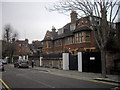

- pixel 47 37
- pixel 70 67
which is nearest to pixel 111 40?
pixel 70 67

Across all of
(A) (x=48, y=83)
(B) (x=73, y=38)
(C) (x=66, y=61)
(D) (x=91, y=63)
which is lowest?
(A) (x=48, y=83)

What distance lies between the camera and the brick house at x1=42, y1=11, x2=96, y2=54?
3834 centimetres

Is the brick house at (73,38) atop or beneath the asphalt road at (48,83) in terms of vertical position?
atop

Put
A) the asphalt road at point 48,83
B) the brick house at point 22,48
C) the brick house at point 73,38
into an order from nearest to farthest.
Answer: the asphalt road at point 48,83, the brick house at point 73,38, the brick house at point 22,48

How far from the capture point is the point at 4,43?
7819 centimetres

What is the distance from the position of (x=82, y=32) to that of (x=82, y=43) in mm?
2147

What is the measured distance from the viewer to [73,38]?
4350 centimetres

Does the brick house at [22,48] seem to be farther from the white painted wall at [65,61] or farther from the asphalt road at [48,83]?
the asphalt road at [48,83]

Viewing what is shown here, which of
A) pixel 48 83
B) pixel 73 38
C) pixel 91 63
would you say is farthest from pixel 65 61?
pixel 48 83

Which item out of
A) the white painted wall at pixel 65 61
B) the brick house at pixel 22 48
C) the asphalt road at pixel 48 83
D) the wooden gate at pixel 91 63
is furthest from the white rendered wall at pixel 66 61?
the brick house at pixel 22 48

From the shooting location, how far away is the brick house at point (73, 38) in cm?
3834

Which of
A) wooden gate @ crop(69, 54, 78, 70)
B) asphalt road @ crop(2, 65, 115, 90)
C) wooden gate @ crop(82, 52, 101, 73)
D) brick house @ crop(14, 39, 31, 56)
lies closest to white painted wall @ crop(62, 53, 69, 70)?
wooden gate @ crop(69, 54, 78, 70)

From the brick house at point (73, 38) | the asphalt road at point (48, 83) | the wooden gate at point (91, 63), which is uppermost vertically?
the brick house at point (73, 38)

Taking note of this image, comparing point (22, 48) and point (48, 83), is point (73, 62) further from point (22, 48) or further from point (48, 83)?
point (22, 48)
